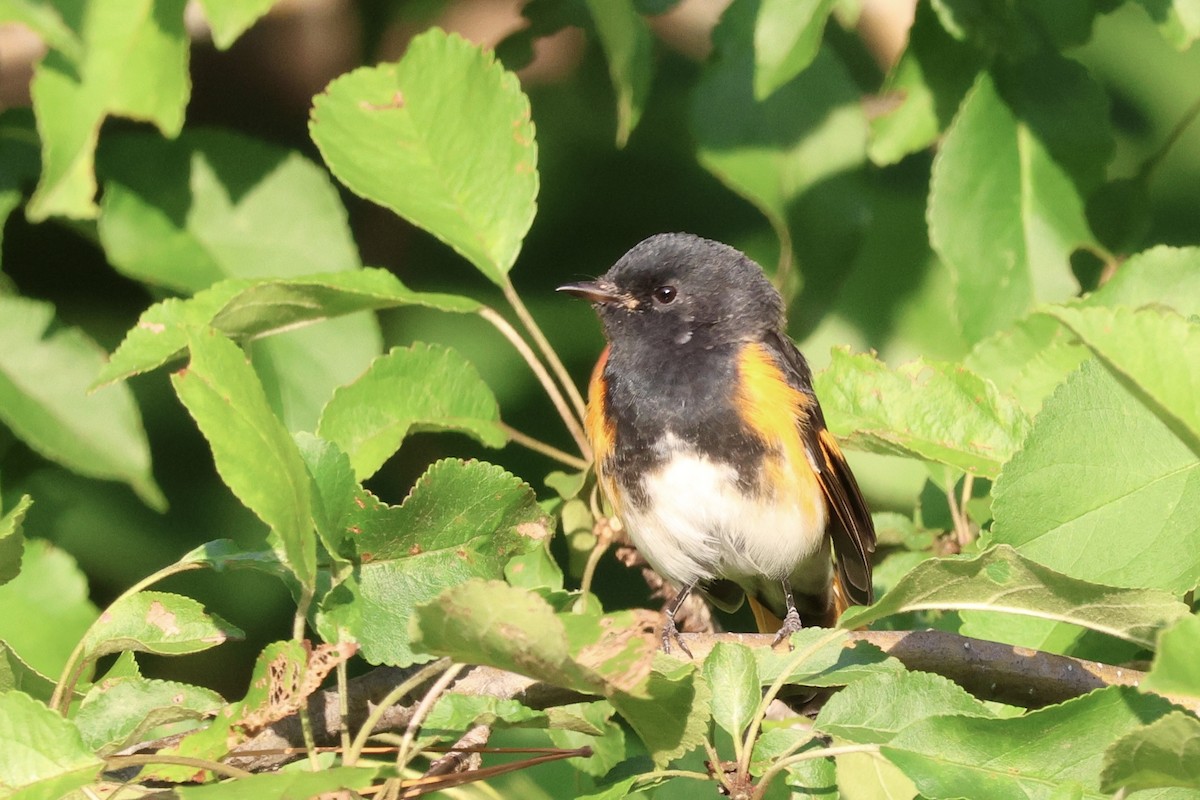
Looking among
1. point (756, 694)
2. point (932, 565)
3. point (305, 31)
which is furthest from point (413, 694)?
point (305, 31)

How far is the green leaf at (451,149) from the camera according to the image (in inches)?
94.4

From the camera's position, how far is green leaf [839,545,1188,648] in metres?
1.45

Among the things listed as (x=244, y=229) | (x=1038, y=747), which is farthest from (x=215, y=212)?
(x=1038, y=747)

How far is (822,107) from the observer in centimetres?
284

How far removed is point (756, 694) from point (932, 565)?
290 mm

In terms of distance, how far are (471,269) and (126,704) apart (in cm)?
251

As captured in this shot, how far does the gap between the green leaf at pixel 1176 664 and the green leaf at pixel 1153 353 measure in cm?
19

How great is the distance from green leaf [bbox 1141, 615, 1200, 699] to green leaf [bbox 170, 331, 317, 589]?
916 millimetres

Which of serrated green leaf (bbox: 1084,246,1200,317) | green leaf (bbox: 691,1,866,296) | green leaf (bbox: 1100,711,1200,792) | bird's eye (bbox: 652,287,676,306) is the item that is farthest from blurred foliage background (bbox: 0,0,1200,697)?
green leaf (bbox: 1100,711,1200,792)

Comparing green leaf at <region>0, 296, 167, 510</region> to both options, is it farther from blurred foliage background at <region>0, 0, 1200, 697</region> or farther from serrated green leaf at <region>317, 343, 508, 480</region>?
serrated green leaf at <region>317, 343, 508, 480</region>

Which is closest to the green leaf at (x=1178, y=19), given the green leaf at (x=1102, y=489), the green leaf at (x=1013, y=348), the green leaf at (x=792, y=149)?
the green leaf at (x=1013, y=348)

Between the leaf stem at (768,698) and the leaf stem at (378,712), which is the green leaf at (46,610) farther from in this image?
the leaf stem at (768,698)

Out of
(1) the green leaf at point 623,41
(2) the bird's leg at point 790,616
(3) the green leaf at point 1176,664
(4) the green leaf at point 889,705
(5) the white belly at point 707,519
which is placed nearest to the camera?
(3) the green leaf at point 1176,664

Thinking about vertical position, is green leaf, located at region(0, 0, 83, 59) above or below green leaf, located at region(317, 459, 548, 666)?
above
